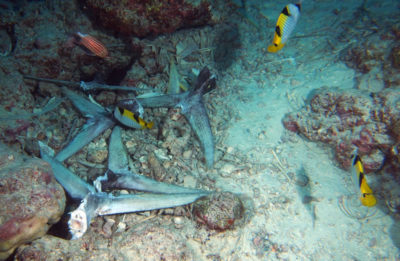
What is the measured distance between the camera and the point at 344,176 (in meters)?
3.39

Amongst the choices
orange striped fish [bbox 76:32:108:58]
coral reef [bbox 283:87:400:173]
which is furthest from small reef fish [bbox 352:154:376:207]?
orange striped fish [bbox 76:32:108:58]

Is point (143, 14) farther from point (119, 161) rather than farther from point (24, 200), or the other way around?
point (24, 200)

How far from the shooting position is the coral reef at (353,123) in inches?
127

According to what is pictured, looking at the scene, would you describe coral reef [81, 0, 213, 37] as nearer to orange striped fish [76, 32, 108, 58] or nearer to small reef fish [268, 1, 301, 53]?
orange striped fish [76, 32, 108, 58]

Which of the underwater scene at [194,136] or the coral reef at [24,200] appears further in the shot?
the underwater scene at [194,136]

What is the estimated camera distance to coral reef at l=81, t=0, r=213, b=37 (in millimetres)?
4184

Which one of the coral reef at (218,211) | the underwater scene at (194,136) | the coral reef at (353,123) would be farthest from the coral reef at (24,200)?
the coral reef at (353,123)

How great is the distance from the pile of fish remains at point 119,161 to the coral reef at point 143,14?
4.55 ft

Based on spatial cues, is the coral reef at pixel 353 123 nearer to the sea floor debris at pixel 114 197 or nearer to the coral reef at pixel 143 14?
the sea floor debris at pixel 114 197

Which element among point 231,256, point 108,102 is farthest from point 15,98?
point 231,256

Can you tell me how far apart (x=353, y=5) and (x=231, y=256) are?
809 cm

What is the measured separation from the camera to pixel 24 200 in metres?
1.95

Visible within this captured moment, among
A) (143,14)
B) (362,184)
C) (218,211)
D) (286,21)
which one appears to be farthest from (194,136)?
(143,14)

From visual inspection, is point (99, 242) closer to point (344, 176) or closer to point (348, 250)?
point (348, 250)
